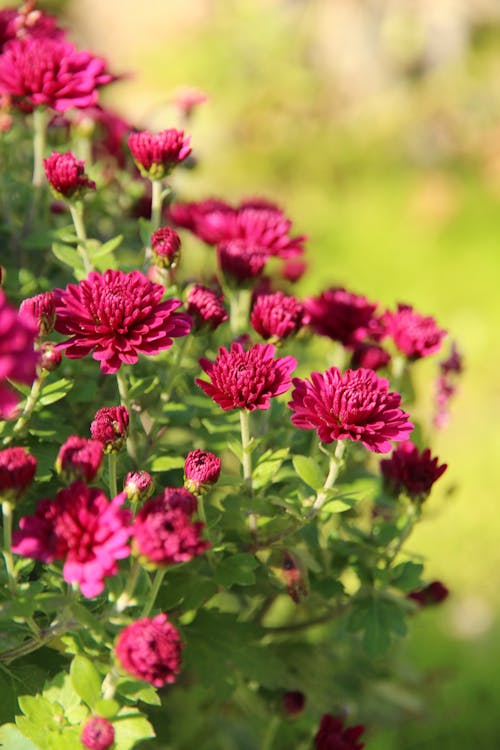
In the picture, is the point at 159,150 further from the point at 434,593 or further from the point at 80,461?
the point at 434,593

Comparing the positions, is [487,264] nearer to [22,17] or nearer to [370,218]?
[370,218]

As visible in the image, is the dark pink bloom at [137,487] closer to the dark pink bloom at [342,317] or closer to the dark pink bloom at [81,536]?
the dark pink bloom at [81,536]

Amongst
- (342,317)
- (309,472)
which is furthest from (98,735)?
(342,317)

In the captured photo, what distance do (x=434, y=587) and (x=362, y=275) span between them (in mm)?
3683

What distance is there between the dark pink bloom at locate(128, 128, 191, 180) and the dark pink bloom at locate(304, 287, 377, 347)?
9.7 inches

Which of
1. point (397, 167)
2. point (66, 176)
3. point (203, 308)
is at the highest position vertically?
point (66, 176)

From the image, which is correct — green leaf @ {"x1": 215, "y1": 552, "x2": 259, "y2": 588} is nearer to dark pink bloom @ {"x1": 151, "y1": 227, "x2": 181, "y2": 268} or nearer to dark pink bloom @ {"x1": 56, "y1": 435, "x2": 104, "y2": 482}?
dark pink bloom @ {"x1": 56, "y1": 435, "x2": 104, "y2": 482}

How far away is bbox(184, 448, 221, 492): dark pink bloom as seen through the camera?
0.89 metres

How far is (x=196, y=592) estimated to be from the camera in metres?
1.00

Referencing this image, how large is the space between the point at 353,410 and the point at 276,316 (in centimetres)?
22

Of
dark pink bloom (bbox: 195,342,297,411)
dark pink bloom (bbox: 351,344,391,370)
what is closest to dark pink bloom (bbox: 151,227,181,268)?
dark pink bloom (bbox: 195,342,297,411)

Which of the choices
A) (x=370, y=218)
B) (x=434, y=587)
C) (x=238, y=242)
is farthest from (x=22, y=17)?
(x=370, y=218)

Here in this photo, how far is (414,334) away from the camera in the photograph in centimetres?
115

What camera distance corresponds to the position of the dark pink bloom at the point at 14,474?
31.1 inches
